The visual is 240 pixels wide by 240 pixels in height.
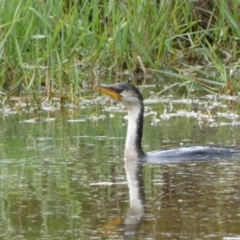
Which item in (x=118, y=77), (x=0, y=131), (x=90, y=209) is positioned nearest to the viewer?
(x=90, y=209)

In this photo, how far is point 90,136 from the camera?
912 cm

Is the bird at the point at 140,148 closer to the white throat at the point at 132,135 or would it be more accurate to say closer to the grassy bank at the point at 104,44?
the white throat at the point at 132,135

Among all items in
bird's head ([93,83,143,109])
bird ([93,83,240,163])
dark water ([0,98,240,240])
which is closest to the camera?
dark water ([0,98,240,240])

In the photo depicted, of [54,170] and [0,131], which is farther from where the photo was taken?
[0,131]

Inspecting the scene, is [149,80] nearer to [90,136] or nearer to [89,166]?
[90,136]

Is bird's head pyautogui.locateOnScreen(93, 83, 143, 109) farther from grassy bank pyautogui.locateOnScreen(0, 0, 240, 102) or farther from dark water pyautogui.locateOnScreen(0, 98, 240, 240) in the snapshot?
grassy bank pyautogui.locateOnScreen(0, 0, 240, 102)

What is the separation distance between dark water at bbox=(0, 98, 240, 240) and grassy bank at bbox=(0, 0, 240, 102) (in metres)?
1.04

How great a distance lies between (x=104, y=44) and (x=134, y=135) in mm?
2856

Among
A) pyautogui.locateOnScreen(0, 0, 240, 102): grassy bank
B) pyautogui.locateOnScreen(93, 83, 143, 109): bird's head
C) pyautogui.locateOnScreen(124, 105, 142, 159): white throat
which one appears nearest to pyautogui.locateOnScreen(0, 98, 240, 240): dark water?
pyautogui.locateOnScreen(124, 105, 142, 159): white throat

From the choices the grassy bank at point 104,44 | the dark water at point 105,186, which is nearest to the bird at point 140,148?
the dark water at point 105,186

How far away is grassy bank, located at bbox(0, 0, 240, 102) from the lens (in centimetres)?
1073

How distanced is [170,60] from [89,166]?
4.80 m

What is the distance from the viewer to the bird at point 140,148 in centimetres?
808

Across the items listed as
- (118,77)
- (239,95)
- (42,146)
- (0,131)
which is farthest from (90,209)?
(118,77)
